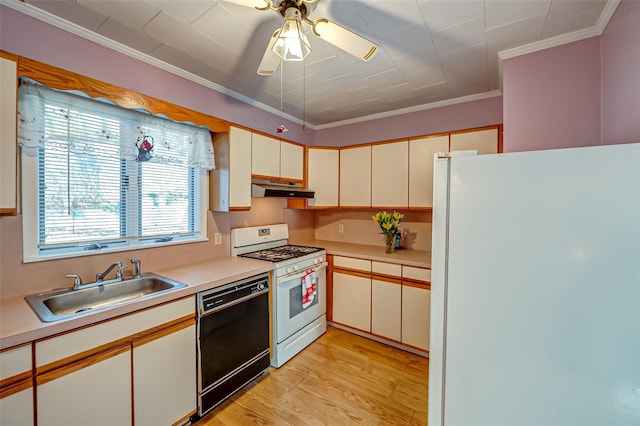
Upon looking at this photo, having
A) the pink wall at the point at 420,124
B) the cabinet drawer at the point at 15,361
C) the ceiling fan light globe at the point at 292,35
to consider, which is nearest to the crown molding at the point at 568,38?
the pink wall at the point at 420,124

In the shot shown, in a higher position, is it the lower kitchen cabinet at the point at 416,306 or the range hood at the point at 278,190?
the range hood at the point at 278,190

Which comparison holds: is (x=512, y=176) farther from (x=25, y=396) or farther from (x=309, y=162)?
(x=309, y=162)

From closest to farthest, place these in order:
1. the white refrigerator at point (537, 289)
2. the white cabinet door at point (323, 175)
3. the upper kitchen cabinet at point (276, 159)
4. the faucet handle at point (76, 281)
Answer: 1. the white refrigerator at point (537, 289)
2. the faucet handle at point (76, 281)
3. the upper kitchen cabinet at point (276, 159)
4. the white cabinet door at point (323, 175)

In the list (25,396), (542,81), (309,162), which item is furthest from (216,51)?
(542,81)

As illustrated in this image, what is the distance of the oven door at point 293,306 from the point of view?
7.64 feet

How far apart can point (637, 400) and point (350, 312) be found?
2.30 m

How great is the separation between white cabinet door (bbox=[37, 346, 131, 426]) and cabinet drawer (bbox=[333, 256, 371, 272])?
6.41 feet

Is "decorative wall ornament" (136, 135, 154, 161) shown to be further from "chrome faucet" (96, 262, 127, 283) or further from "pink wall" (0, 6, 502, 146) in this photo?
"chrome faucet" (96, 262, 127, 283)

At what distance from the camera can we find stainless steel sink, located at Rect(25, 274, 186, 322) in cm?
145

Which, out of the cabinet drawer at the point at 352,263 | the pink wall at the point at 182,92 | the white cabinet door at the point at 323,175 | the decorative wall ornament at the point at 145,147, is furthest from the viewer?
the white cabinet door at the point at 323,175

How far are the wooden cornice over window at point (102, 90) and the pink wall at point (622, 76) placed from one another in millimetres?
2547

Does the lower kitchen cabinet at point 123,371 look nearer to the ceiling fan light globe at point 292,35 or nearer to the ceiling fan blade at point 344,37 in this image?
the ceiling fan light globe at point 292,35

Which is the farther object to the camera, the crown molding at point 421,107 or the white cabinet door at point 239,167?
the crown molding at point 421,107

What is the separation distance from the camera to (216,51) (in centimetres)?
191
